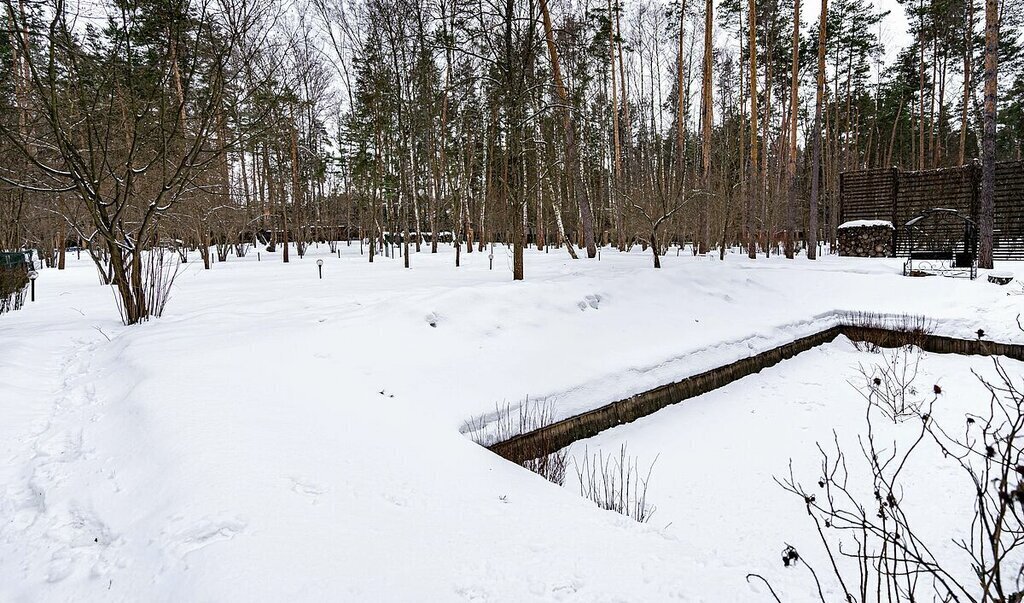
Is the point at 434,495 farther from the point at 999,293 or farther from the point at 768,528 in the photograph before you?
the point at 999,293

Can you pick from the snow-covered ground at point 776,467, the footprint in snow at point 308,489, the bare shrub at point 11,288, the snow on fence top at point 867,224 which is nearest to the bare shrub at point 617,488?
the snow-covered ground at point 776,467

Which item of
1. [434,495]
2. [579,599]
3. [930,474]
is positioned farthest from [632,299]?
[579,599]

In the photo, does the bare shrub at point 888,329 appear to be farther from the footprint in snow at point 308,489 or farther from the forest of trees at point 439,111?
the footprint in snow at point 308,489

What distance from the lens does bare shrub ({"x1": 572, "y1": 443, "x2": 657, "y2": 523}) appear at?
10.4 feet

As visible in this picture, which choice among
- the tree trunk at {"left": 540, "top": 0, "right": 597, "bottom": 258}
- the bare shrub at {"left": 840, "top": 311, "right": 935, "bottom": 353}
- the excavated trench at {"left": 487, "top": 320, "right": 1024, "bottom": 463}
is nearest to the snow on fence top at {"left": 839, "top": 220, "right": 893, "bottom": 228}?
the tree trunk at {"left": 540, "top": 0, "right": 597, "bottom": 258}

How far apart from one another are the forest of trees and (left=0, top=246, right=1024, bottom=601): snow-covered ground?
8.25ft

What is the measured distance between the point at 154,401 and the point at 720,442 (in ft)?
15.2

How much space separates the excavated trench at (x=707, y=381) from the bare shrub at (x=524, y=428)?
0.15 feet

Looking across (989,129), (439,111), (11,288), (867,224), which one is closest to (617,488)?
(11,288)

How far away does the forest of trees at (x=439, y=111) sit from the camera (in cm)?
623

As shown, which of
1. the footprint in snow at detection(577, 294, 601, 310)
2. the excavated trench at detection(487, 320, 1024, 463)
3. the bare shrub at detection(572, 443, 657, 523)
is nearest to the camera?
the bare shrub at detection(572, 443, 657, 523)

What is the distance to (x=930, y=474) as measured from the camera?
3.98 metres

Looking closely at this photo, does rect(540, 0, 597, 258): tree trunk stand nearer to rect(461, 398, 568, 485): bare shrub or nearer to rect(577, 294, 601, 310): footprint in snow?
rect(577, 294, 601, 310): footprint in snow

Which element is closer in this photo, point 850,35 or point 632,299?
point 632,299
